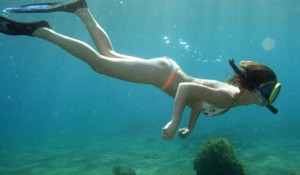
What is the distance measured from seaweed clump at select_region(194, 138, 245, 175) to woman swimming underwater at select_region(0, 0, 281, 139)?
4.44 meters

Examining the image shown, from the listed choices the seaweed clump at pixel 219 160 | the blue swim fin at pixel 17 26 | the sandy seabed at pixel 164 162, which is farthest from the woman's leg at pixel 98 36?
the sandy seabed at pixel 164 162

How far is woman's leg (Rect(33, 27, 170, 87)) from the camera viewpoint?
5426mm

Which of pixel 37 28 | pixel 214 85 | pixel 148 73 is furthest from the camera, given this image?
pixel 37 28

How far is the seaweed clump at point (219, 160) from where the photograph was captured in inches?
386

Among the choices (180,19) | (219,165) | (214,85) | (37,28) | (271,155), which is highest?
(180,19)

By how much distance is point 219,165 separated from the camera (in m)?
9.79

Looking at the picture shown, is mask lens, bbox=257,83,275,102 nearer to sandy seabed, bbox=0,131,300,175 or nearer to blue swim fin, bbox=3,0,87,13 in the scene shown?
blue swim fin, bbox=3,0,87,13

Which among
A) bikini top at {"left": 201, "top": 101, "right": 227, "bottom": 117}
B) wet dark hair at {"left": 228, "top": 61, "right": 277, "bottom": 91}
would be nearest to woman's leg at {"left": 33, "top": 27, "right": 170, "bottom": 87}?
bikini top at {"left": 201, "top": 101, "right": 227, "bottom": 117}

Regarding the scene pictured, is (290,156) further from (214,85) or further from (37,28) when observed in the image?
(37,28)

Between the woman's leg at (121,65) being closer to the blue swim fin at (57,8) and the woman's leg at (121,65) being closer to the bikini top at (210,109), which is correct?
the bikini top at (210,109)

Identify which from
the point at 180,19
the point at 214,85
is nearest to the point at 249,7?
the point at 180,19

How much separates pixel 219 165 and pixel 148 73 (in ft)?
19.2

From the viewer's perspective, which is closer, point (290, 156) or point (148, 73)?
point (148, 73)

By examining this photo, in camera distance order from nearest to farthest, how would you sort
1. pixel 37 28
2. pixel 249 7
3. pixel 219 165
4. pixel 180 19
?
1. pixel 37 28
2. pixel 219 165
3. pixel 249 7
4. pixel 180 19
